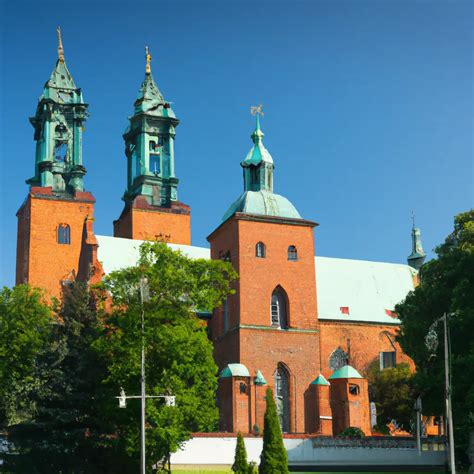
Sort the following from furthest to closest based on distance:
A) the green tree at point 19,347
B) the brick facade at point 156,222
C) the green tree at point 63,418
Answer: the brick facade at point 156,222, the green tree at point 19,347, the green tree at point 63,418

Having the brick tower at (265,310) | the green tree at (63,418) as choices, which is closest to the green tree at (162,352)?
the green tree at (63,418)

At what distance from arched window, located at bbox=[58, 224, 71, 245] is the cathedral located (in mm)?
73

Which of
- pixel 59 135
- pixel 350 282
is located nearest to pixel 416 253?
pixel 350 282

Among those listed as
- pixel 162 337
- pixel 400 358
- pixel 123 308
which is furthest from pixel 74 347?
pixel 400 358

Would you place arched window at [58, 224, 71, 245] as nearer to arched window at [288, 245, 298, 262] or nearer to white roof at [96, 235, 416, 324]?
white roof at [96, 235, 416, 324]

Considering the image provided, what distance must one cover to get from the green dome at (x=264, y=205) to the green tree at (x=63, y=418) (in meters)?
15.2

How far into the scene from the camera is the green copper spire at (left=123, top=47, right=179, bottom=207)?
75.3 metres

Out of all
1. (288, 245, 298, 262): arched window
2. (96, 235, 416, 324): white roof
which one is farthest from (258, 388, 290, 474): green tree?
(96, 235, 416, 324): white roof

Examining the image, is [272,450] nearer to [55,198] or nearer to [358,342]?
[358,342]

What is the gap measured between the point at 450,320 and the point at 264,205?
1738cm

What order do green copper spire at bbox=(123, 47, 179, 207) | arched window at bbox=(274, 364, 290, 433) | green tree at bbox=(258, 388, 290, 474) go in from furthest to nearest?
green copper spire at bbox=(123, 47, 179, 207)
arched window at bbox=(274, 364, 290, 433)
green tree at bbox=(258, 388, 290, 474)

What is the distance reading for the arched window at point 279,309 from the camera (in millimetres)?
53906

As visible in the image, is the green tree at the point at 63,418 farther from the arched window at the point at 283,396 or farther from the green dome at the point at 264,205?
the green dome at the point at 264,205

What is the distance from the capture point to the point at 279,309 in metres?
54.2
